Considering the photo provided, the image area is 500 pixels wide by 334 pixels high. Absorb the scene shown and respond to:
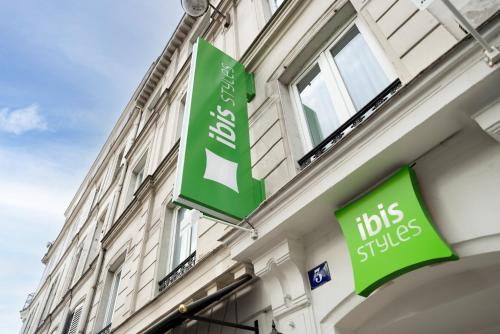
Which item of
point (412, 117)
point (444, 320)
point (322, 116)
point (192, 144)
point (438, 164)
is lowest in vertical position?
point (444, 320)

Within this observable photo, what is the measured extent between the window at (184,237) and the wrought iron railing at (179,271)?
32 cm

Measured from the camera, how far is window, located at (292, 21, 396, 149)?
14.2 ft

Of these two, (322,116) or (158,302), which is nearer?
(322,116)

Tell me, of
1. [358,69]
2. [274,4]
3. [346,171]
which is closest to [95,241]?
[274,4]

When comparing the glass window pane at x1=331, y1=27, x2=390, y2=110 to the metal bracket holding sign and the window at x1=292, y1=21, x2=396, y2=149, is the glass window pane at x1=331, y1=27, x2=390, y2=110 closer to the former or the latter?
the window at x1=292, y1=21, x2=396, y2=149

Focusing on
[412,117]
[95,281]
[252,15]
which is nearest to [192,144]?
[412,117]

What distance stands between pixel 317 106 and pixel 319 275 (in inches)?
96.8

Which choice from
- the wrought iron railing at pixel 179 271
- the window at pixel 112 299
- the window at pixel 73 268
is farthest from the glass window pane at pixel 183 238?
the window at pixel 73 268

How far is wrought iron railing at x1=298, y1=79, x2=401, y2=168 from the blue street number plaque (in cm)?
131

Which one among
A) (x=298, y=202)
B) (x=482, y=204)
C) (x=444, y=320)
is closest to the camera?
(x=482, y=204)

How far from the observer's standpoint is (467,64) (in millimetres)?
2705

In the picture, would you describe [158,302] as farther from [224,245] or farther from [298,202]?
[298,202]

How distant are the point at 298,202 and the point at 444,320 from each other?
5.92ft

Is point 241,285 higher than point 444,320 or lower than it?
higher
